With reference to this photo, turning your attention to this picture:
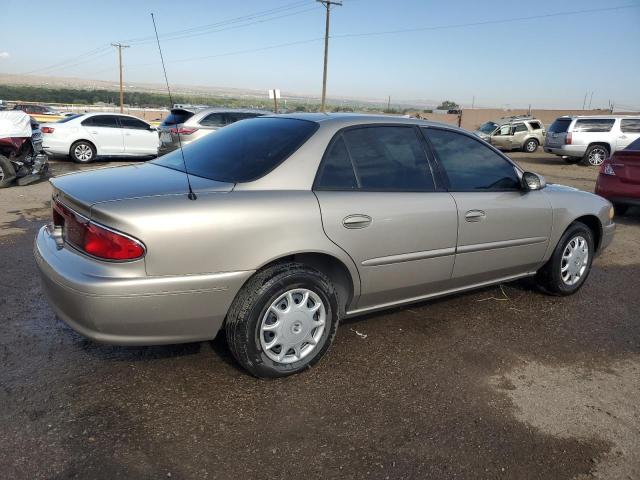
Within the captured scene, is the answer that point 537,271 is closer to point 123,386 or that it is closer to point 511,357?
point 511,357

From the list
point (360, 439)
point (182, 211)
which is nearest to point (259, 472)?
point (360, 439)

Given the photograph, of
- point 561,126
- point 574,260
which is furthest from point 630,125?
point 574,260

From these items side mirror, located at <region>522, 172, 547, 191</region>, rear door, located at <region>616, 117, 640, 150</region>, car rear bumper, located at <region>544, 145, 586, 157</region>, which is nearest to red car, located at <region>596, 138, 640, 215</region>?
side mirror, located at <region>522, 172, 547, 191</region>

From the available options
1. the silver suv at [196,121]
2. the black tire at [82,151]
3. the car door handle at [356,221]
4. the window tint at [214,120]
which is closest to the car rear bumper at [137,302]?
the car door handle at [356,221]

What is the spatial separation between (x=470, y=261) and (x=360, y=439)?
5.68ft

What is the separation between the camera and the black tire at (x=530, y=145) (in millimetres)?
23789

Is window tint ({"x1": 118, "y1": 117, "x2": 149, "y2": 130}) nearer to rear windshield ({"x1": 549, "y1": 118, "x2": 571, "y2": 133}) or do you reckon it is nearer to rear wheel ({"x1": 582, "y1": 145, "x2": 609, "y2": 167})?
rear windshield ({"x1": 549, "y1": 118, "x2": 571, "y2": 133})

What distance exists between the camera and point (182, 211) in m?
2.48

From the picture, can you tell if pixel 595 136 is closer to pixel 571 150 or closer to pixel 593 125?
pixel 593 125

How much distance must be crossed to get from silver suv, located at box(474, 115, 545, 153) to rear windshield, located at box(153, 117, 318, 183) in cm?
2171

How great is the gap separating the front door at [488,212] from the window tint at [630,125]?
15.6 m

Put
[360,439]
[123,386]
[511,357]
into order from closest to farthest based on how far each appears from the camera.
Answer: [360,439]
[123,386]
[511,357]

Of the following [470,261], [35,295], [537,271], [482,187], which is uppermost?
[482,187]

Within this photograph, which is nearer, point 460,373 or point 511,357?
point 460,373
